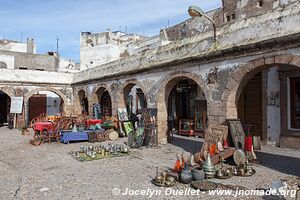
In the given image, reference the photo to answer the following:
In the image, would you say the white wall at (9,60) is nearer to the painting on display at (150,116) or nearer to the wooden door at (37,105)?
the wooden door at (37,105)

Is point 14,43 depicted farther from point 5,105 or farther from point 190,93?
point 190,93

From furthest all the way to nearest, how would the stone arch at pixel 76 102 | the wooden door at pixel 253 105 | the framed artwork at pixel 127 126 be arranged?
the stone arch at pixel 76 102
the framed artwork at pixel 127 126
the wooden door at pixel 253 105

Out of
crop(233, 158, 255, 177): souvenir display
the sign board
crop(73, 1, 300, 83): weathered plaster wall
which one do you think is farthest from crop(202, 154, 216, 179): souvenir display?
the sign board

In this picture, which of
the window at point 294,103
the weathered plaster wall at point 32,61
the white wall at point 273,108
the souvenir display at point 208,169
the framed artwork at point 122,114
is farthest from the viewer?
the weathered plaster wall at point 32,61

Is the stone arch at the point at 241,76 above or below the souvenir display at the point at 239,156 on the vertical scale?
above

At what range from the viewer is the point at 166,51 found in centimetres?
1053

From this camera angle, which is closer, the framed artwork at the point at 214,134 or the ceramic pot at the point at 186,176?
the ceramic pot at the point at 186,176

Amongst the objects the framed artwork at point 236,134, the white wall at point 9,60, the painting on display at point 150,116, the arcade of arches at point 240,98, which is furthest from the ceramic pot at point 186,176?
the white wall at point 9,60

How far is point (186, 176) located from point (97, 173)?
7.35 ft

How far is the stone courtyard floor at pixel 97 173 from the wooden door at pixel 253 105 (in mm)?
1086

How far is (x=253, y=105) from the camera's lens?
10719mm

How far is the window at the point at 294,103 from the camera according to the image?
30.9 feet

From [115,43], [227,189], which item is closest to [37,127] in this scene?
[227,189]

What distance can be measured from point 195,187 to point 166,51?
20.7 feet
